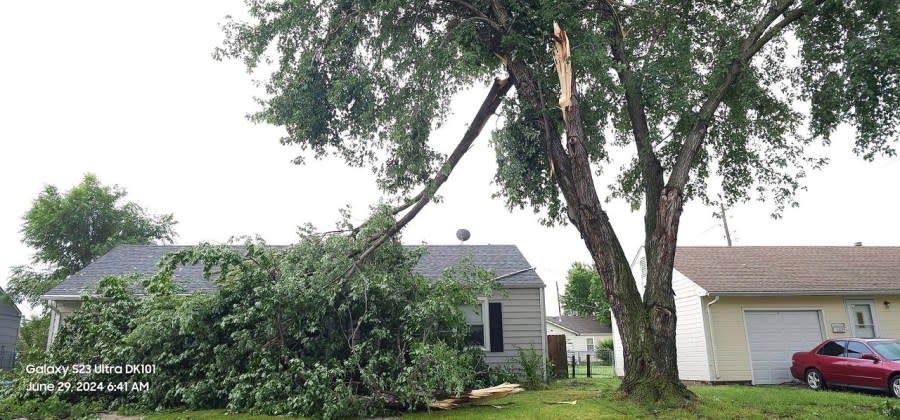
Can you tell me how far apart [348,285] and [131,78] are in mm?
7503

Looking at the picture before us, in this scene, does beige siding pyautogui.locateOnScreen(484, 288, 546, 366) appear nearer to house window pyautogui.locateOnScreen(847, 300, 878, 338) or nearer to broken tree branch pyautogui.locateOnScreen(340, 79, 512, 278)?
broken tree branch pyautogui.locateOnScreen(340, 79, 512, 278)

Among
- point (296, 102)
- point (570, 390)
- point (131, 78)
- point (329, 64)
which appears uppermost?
point (131, 78)

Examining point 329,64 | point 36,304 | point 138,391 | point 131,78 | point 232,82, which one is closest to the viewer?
point 138,391

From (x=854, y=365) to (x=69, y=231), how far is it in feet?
89.7

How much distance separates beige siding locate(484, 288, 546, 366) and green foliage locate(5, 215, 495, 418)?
2.78 meters

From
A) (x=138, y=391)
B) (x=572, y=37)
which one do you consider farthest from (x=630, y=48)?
(x=138, y=391)

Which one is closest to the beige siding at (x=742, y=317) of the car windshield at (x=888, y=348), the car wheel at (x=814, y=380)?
the car wheel at (x=814, y=380)

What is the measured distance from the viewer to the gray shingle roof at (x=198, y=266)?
39.6 feet

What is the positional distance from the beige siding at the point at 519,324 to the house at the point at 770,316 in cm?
453

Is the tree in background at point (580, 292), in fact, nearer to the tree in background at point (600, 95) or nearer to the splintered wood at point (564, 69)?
the tree in background at point (600, 95)

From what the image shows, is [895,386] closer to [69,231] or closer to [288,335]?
[288,335]

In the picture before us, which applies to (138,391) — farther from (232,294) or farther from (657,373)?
(657,373)

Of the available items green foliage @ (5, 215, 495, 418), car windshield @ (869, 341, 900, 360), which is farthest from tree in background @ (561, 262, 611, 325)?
green foliage @ (5, 215, 495, 418)

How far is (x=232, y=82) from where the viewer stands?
1052 cm
